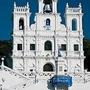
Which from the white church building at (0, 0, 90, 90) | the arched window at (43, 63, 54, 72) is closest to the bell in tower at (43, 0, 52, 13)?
the white church building at (0, 0, 90, 90)

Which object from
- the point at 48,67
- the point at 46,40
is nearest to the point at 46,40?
the point at 46,40

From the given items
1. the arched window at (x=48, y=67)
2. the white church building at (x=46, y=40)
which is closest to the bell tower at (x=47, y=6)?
the white church building at (x=46, y=40)

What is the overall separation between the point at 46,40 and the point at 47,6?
491cm

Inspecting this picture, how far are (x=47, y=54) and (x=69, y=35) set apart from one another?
407 centimetres

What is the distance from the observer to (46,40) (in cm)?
6919

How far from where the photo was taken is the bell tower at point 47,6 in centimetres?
7025

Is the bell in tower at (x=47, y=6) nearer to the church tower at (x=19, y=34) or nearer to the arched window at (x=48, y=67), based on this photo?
the church tower at (x=19, y=34)

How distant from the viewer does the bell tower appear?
7025 centimetres

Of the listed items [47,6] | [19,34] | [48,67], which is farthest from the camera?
[47,6]

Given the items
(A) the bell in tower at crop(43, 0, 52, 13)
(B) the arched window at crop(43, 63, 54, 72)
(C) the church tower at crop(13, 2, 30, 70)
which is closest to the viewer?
(C) the church tower at crop(13, 2, 30, 70)

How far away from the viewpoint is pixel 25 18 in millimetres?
69438

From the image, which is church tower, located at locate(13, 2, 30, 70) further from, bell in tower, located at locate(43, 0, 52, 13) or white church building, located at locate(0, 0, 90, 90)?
bell in tower, located at locate(43, 0, 52, 13)

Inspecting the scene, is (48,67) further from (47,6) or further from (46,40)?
(47,6)

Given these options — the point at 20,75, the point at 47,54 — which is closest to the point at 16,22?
the point at 47,54
